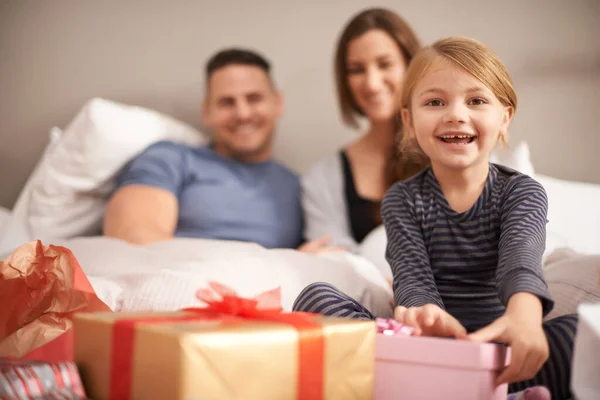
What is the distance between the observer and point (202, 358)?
0.53 meters

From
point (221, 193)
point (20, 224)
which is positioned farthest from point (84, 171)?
point (221, 193)

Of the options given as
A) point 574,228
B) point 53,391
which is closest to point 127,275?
point 53,391

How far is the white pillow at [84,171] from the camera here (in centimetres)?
147

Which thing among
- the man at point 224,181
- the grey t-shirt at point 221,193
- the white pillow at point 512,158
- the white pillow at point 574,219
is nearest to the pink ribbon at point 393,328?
the white pillow at point 512,158

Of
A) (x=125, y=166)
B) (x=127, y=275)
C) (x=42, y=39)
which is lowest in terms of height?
(x=127, y=275)

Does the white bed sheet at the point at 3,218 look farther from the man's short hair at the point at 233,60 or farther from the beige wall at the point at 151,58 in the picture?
the man's short hair at the point at 233,60

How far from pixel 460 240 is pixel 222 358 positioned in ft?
1.48

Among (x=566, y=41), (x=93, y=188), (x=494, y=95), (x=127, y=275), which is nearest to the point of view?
(x=494, y=95)

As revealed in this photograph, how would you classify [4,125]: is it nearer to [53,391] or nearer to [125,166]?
[125,166]

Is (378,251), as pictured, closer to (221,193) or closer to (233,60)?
(221,193)

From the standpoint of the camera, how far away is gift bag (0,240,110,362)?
77cm

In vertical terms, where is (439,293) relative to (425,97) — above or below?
below

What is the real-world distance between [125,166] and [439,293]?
37.0 inches

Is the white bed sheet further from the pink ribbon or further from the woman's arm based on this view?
the pink ribbon
